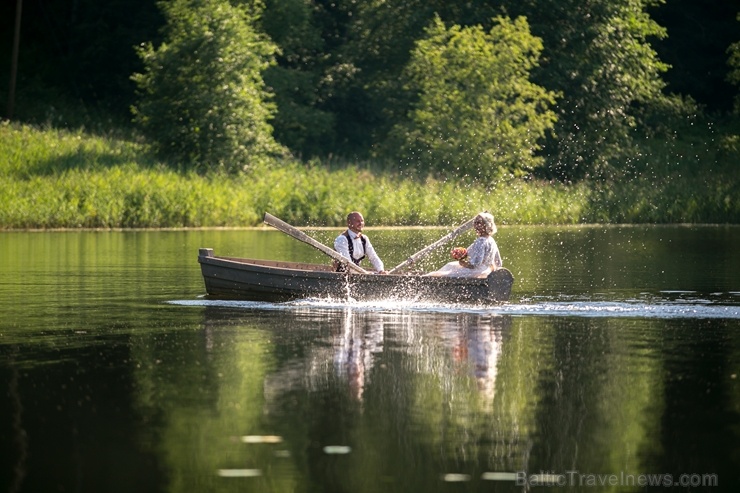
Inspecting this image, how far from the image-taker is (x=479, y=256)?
2033 cm

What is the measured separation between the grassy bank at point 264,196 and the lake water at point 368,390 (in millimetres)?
15555

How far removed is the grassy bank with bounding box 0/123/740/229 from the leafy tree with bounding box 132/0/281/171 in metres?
1.17

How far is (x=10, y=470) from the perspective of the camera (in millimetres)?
9633

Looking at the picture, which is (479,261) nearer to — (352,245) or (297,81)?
(352,245)

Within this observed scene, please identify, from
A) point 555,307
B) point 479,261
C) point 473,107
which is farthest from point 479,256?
point 473,107

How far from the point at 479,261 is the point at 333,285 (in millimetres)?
2029

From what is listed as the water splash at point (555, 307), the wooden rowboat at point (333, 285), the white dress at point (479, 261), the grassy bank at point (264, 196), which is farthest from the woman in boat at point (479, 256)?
the grassy bank at point (264, 196)

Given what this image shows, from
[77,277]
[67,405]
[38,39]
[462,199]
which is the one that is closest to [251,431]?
[67,405]

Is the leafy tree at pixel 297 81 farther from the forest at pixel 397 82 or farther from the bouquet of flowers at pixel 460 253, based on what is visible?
the bouquet of flowers at pixel 460 253

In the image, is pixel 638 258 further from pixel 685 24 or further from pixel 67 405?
pixel 685 24

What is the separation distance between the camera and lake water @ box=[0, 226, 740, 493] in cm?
971

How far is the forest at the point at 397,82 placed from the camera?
48312 millimetres

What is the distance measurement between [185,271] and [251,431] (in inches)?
619

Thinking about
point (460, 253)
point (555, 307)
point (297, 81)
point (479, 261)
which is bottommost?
point (555, 307)
